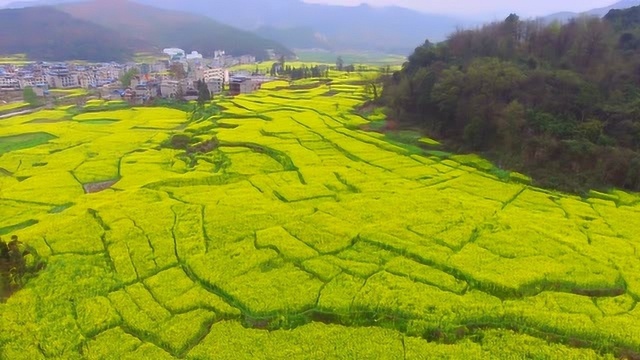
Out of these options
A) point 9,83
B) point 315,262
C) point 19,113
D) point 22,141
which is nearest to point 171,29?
point 9,83

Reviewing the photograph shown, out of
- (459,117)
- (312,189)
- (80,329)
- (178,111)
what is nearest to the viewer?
(80,329)

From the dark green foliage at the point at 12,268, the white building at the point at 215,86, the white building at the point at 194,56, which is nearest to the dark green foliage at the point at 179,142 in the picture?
the dark green foliage at the point at 12,268

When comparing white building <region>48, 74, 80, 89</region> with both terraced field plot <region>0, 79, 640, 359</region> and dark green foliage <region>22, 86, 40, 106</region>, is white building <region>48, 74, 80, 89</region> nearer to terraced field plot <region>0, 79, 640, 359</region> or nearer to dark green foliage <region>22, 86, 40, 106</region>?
dark green foliage <region>22, 86, 40, 106</region>

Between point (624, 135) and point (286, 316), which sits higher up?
point (624, 135)

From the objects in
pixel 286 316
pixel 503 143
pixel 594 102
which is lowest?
pixel 286 316

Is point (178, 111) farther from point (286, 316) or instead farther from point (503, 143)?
point (286, 316)

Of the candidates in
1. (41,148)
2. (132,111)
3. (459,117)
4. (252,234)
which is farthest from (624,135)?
(132,111)
